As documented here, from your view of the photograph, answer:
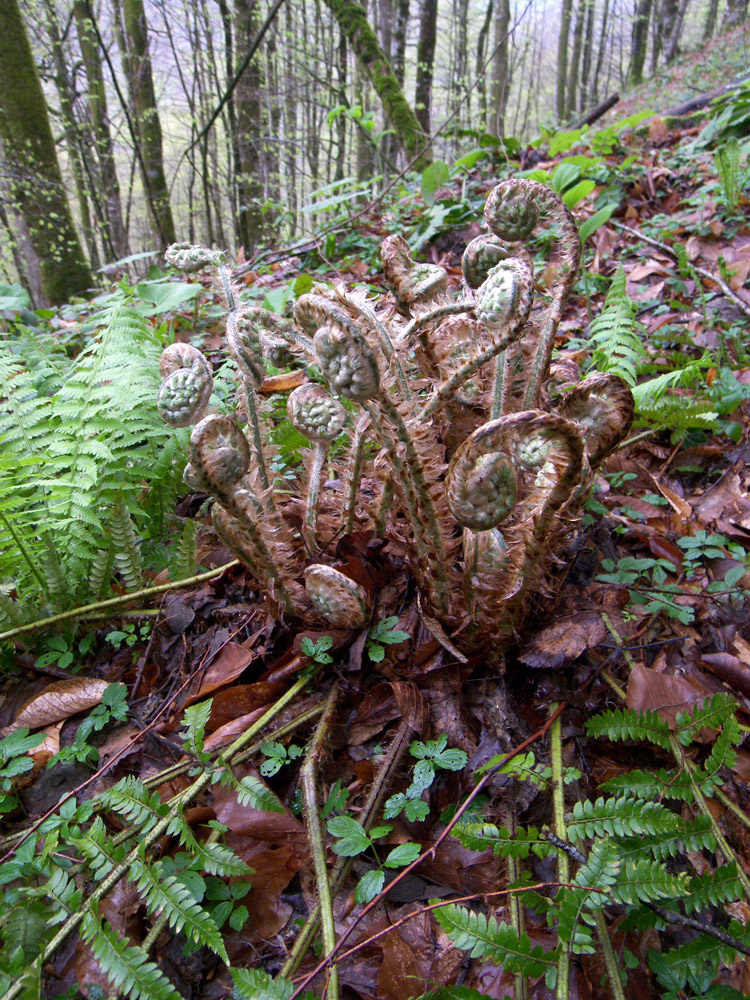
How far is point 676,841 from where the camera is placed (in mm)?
1130

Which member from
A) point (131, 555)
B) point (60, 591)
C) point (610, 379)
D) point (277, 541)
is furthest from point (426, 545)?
point (60, 591)

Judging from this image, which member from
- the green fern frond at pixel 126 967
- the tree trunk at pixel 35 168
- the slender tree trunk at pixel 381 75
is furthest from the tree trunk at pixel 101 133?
the green fern frond at pixel 126 967

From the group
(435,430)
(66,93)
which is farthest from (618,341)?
(66,93)

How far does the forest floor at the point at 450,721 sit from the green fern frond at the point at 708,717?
0.02 m

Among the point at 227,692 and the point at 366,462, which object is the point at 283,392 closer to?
the point at 366,462

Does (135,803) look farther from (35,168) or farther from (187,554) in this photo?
(35,168)

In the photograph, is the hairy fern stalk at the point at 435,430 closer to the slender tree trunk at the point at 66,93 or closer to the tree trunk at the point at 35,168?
the tree trunk at the point at 35,168

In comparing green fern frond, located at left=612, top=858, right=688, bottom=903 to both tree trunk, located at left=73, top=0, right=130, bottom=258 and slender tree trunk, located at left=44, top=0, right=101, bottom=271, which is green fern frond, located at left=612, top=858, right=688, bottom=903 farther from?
tree trunk, located at left=73, top=0, right=130, bottom=258

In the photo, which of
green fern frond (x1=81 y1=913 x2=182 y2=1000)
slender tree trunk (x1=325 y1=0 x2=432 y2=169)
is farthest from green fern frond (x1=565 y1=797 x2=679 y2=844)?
slender tree trunk (x1=325 y1=0 x2=432 y2=169)

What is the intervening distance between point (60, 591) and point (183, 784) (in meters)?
0.79

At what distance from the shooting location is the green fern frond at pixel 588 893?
99 cm

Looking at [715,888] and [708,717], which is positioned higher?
[708,717]

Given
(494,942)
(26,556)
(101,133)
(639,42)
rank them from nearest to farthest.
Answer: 1. (494,942)
2. (26,556)
3. (101,133)
4. (639,42)

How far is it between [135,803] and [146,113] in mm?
11009
